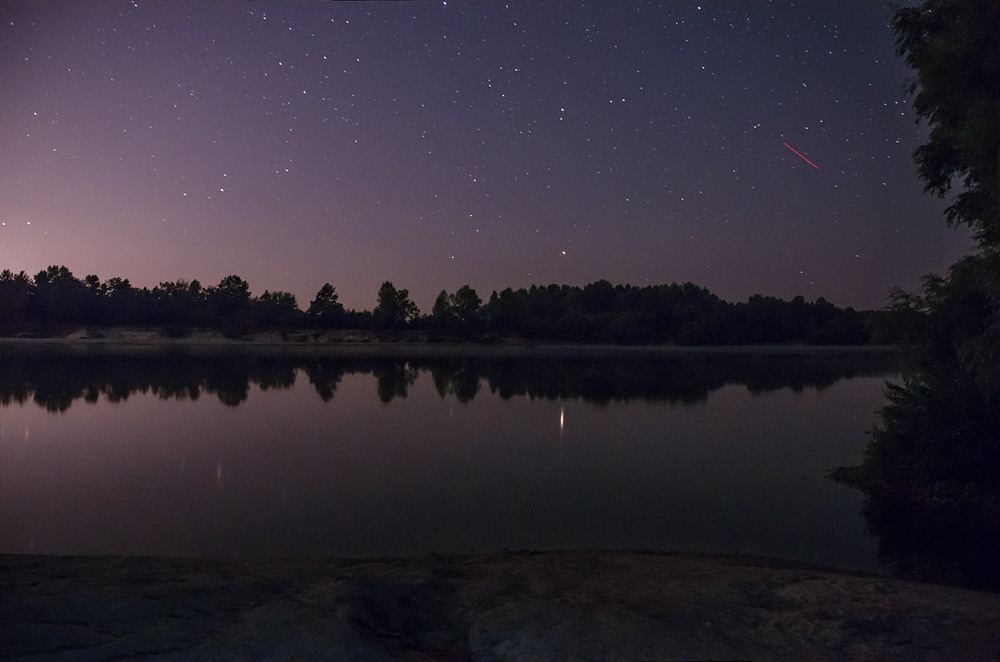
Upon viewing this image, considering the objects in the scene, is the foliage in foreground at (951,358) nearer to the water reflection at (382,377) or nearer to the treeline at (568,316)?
the water reflection at (382,377)

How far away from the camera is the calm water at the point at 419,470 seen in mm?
9711

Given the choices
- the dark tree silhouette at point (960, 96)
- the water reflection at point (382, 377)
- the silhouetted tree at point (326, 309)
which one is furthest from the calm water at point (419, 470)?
the silhouetted tree at point (326, 309)

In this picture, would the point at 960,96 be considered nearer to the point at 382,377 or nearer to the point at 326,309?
the point at 382,377

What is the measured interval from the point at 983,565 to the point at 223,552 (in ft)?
31.4

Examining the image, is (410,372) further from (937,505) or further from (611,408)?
(937,505)

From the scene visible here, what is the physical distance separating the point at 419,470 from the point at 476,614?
876 centimetres

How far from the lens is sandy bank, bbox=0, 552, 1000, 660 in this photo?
195 inches

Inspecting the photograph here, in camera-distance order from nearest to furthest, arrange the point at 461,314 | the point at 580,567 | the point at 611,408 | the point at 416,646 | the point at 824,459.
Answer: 1. the point at 416,646
2. the point at 580,567
3. the point at 824,459
4. the point at 611,408
5. the point at 461,314

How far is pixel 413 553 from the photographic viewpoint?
29.2 feet

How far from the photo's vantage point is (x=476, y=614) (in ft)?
19.2

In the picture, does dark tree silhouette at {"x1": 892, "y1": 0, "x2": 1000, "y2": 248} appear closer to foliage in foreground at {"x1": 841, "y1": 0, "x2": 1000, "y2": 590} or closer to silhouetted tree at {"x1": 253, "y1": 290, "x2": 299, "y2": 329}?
foliage in foreground at {"x1": 841, "y1": 0, "x2": 1000, "y2": 590}

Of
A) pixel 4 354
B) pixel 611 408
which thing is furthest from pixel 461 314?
pixel 611 408

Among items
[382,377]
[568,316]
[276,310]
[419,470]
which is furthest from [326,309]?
[419,470]

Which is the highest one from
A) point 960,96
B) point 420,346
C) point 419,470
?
point 960,96
